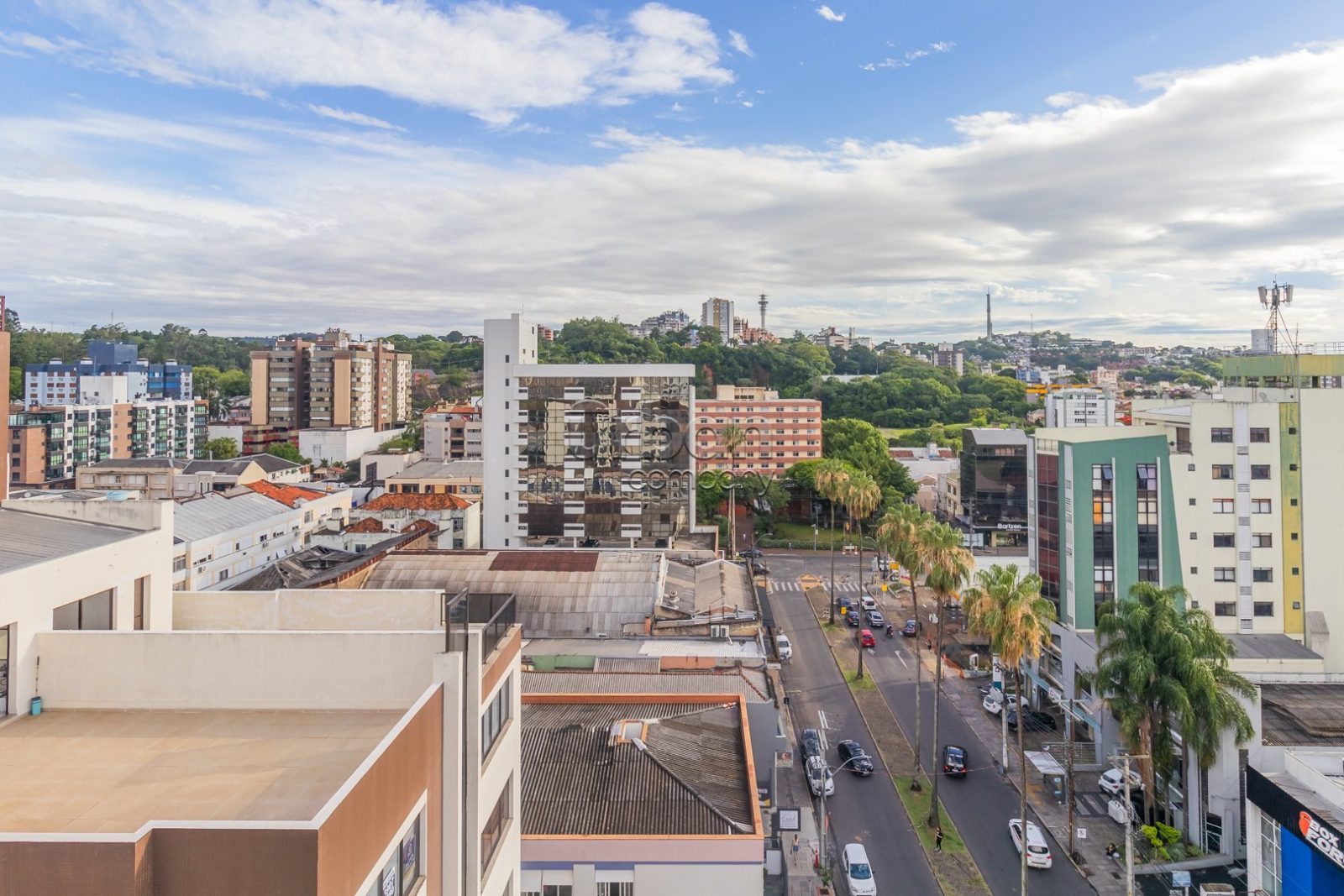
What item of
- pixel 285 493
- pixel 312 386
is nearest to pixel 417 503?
pixel 285 493

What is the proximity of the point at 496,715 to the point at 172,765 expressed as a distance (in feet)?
16.9

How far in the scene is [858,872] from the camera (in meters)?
28.0

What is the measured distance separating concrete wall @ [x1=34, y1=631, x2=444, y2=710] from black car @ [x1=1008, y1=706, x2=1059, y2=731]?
123 feet

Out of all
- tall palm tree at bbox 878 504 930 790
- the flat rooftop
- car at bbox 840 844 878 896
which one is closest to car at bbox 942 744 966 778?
tall palm tree at bbox 878 504 930 790

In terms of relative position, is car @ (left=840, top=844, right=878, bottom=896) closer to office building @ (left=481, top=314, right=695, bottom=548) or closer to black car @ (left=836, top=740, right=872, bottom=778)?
black car @ (left=836, top=740, right=872, bottom=778)

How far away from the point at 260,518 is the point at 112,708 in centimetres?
5314

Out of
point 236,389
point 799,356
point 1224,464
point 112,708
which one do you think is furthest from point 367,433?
point 112,708

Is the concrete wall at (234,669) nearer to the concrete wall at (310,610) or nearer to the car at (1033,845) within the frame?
the concrete wall at (310,610)

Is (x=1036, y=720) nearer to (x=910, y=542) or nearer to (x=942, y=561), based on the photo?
(x=910, y=542)

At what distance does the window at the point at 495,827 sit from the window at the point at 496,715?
1156mm

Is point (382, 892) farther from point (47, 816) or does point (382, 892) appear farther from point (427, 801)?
point (47, 816)

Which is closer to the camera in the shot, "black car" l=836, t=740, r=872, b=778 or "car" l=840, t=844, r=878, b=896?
"car" l=840, t=844, r=878, b=896

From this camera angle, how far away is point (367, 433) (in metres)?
126

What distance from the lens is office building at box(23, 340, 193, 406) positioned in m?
125
